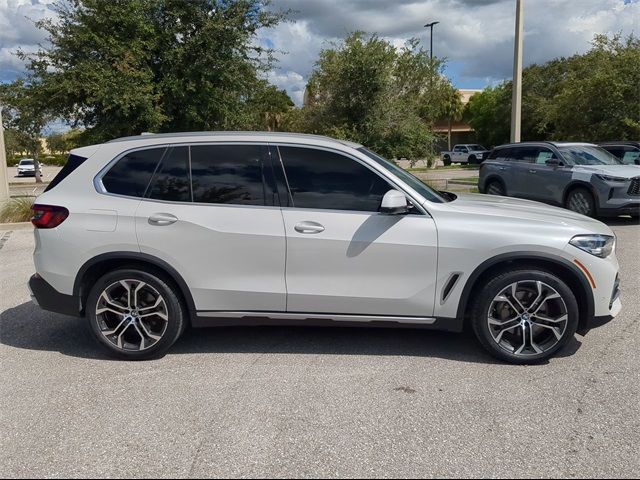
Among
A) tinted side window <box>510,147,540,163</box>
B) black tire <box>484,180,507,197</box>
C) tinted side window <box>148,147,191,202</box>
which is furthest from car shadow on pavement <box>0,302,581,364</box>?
black tire <box>484,180,507,197</box>

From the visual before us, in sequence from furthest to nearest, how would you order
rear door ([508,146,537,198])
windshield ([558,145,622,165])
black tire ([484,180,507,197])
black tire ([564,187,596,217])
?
black tire ([484,180,507,197]), rear door ([508,146,537,198]), windshield ([558,145,622,165]), black tire ([564,187,596,217])

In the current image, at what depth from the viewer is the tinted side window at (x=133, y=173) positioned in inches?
173

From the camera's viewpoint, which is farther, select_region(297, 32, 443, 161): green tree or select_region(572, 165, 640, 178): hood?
select_region(297, 32, 443, 161): green tree

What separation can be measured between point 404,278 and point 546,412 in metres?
1.33

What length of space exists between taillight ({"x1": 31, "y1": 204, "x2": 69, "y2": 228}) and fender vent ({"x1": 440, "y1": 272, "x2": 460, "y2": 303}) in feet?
10.1

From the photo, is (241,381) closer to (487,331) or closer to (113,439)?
(113,439)

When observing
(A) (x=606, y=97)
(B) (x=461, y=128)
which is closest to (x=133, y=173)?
(A) (x=606, y=97)

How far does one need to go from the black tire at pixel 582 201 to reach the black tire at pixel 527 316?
7727mm

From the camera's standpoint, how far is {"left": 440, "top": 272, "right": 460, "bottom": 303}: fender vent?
13.4ft

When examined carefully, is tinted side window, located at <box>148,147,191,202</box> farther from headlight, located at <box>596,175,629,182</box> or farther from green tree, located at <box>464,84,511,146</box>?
green tree, located at <box>464,84,511,146</box>

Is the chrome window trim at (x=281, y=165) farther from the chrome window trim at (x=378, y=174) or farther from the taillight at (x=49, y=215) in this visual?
the taillight at (x=49, y=215)

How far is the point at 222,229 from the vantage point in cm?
418

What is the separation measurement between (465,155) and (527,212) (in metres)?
40.9

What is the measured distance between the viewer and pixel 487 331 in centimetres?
412
